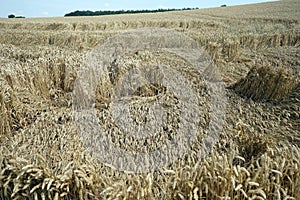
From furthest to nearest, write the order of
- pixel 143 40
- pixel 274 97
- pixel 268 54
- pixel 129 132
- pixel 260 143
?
pixel 143 40 < pixel 268 54 < pixel 274 97 < pixel 129 132 < pixel 260 143

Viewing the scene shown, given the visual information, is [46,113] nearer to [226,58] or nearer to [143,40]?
[226,58]

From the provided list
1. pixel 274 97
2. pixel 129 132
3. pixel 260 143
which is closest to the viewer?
pixel 260 143

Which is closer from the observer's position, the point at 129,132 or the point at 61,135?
the point at 61,135

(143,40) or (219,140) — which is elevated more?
(143,40)

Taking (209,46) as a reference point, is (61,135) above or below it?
below

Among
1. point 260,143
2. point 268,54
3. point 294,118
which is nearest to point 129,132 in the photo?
point 260,143

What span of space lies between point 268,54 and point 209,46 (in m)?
1.62

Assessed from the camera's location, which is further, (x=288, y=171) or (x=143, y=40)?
(x=143, y=40)

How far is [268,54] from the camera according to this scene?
7707 mm

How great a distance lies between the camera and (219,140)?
3.21m

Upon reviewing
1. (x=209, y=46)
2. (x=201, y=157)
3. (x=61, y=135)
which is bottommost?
(x=201, y=157)

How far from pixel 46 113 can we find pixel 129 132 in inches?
43.6

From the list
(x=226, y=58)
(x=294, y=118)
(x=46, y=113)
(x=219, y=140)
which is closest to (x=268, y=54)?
(x=226, y=58)

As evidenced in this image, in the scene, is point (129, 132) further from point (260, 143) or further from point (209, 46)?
point (209, 46)
